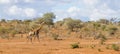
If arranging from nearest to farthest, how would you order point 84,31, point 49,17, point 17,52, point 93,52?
1. point 17,52
2. point 93,52
3. point 84,31
4. point 49,17

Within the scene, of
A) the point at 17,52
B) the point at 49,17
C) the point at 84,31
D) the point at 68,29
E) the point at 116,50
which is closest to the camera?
the point at 17,52

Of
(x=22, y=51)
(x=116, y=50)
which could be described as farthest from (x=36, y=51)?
(x=116, y=50)

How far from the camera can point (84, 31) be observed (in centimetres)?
4997

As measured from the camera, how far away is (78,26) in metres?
61.1

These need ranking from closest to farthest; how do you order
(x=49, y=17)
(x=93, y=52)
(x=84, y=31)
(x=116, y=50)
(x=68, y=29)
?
1. (x=93, y=52)
2. (x=116, y=50)
3. (x=84, y=31)
4. (x=68, y=29)
5. (x=49, y=17)

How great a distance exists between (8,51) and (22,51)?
870mm

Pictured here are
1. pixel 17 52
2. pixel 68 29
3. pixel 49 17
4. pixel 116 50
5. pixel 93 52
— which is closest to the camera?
pixel 17 52

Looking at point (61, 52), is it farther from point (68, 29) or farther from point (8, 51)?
point (68, 29)

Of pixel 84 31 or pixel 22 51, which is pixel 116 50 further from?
pixel 84 31

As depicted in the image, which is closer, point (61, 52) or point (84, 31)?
point (61, 52)

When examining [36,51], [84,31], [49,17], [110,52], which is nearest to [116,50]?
[110,52]

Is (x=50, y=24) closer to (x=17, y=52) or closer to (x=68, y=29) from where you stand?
(x=68, y=29)

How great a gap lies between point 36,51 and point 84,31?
27812 millimetres

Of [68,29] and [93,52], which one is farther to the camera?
[68,29]
